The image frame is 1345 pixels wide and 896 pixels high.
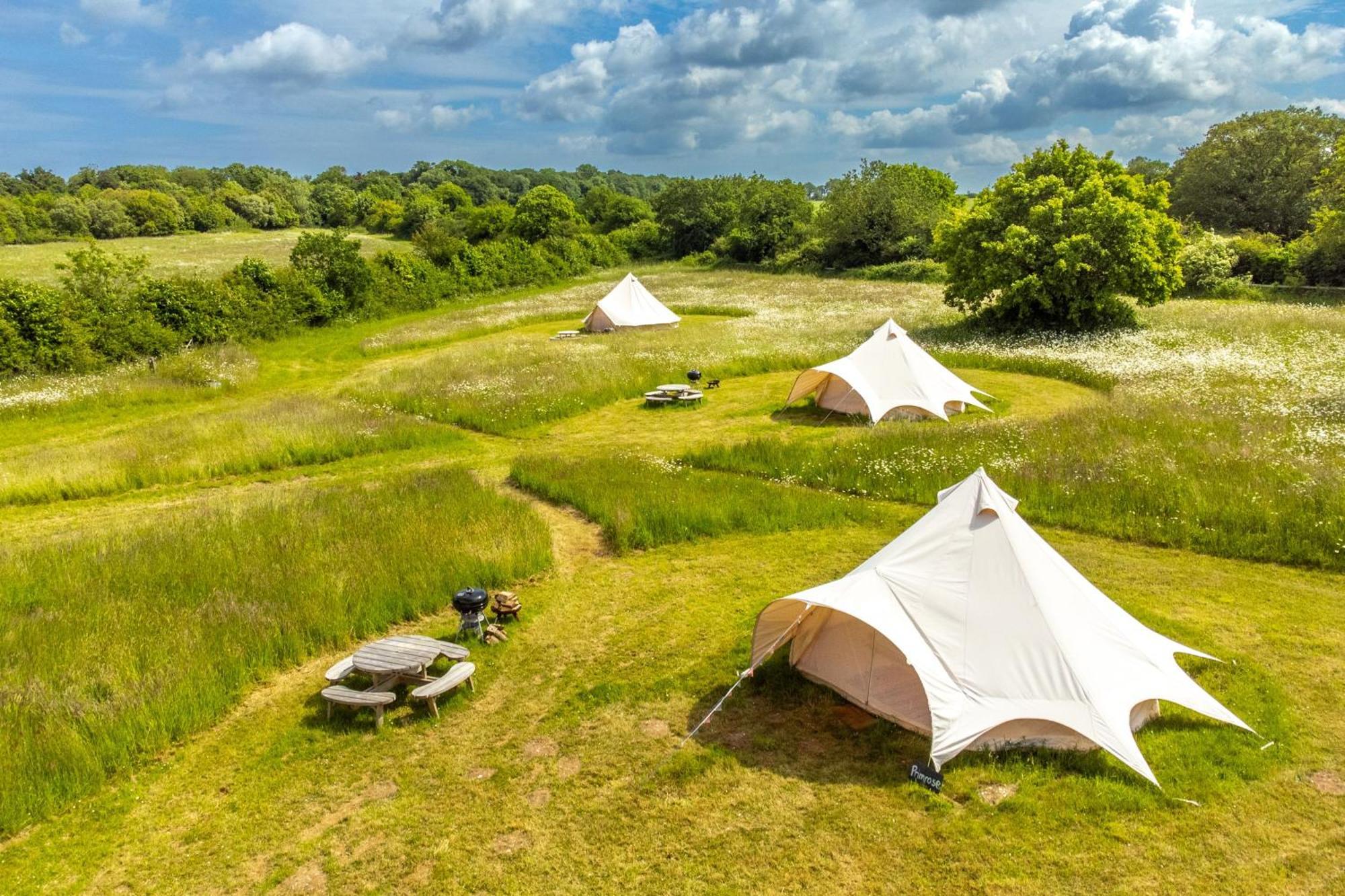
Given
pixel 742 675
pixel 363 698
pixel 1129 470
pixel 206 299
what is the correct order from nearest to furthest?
pixel 742 675, pixel 363 698, pixel 1129 470, pixel 206 299

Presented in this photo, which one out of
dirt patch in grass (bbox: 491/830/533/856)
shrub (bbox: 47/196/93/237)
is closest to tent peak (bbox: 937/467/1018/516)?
dirt patch in grass (bbox: 491/830/533/856)

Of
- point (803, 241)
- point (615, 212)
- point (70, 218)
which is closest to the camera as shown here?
point (803, 241)

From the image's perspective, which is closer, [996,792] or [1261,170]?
[996,792]

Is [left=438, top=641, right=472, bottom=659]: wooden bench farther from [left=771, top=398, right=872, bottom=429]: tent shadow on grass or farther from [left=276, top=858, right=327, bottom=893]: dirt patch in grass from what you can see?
[left=771, top=398, right=872, bottom=429]: tent shadow on grass

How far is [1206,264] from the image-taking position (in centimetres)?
3941

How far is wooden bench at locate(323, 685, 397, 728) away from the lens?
8859 mm

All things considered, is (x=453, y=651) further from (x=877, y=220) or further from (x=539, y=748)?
(x=877, y=220)

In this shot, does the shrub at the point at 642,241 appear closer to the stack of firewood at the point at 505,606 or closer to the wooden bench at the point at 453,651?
the stack of firewood at the point at 505,606

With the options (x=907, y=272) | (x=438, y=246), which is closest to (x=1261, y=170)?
(x=907, y=272)

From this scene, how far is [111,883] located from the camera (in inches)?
268

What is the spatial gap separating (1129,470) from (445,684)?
13752 mm

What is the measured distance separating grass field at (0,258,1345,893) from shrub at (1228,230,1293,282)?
2001 cm

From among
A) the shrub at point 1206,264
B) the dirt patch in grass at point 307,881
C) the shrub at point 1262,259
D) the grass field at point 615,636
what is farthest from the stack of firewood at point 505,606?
the shrub at point 1262,259

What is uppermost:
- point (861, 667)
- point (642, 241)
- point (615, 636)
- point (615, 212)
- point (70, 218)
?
point (70, 218)
